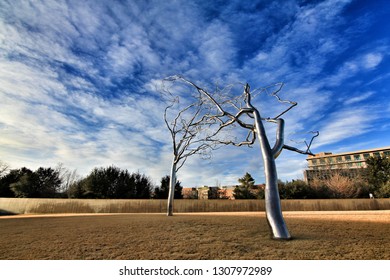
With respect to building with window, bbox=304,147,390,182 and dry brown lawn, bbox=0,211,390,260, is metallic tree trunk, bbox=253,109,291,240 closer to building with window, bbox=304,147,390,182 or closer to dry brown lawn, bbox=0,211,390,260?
dry brown lawn, bbox=0,211,390,260

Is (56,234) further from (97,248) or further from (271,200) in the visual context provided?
(271,200)

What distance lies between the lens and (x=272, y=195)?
541 cm

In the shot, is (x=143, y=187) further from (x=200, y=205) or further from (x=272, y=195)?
(x=272, y=195)

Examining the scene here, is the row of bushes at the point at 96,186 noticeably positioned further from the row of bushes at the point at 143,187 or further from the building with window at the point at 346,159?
the building with window at the point at 346,159

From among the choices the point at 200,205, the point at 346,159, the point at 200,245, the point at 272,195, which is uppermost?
the point at 346,159

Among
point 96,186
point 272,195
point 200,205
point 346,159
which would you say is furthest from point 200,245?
point 346,159

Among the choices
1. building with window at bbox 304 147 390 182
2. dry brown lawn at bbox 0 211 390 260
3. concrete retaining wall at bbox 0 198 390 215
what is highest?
building with window at bbox 304 147 390 182

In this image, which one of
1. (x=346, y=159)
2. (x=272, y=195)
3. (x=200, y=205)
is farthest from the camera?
(x=346, y=159)

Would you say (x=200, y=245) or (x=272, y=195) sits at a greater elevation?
(x=272, y=195)

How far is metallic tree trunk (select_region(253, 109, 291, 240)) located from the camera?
5.01 meters

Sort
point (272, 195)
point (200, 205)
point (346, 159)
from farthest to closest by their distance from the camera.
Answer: point (346, 159) < point (200, 205) < point (272, 195)

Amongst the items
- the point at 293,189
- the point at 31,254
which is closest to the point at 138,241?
the point at 31,254

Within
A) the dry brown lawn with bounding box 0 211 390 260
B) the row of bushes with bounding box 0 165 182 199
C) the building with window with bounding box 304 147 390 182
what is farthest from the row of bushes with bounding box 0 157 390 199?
the building with window with bounding box 304 147 390 182

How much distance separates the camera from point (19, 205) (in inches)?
852
